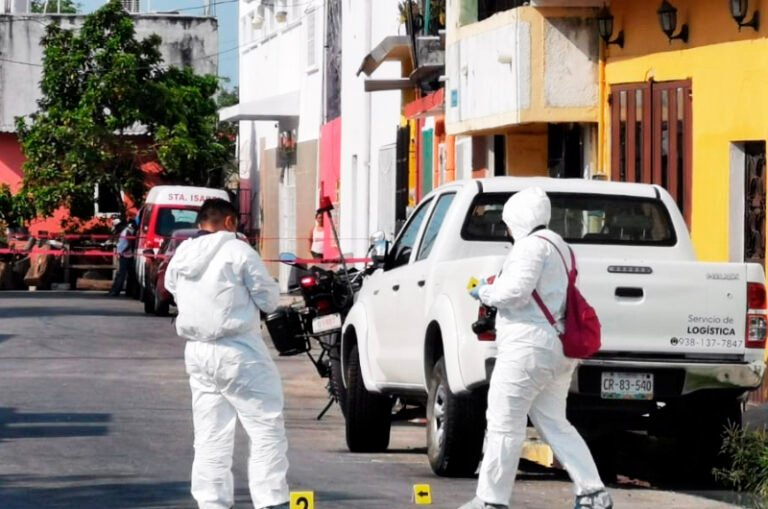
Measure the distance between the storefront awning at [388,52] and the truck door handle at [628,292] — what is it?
60.1 feet

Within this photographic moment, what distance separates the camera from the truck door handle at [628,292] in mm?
11523

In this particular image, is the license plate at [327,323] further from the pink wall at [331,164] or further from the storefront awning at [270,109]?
the storefront awning at [270,109]

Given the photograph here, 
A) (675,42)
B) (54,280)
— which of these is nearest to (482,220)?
(675,42)

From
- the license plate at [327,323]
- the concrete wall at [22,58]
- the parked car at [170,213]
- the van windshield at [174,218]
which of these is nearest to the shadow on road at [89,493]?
the license plate at [327,323]

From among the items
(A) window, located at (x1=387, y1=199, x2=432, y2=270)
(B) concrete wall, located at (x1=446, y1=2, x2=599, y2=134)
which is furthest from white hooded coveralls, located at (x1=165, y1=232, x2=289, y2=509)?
(B) concrete wall, located at (x1=446, y1=2, x2=599, y2=134)

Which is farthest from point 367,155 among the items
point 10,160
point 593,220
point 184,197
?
point 593,220

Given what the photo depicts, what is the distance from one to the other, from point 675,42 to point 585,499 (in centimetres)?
1032

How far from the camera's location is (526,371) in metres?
10.0

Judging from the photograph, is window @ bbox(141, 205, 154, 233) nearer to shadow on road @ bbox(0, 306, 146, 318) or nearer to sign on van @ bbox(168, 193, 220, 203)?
sign on van @ bbox(168, 193, 220, 203)

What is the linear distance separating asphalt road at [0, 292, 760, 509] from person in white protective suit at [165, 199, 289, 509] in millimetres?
1082

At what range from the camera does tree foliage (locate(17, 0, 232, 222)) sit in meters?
43.9

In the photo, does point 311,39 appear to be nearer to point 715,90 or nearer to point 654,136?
point 654,136

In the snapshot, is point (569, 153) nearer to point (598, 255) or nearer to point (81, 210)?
point (598, 255)

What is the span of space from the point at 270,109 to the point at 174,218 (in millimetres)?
9359
